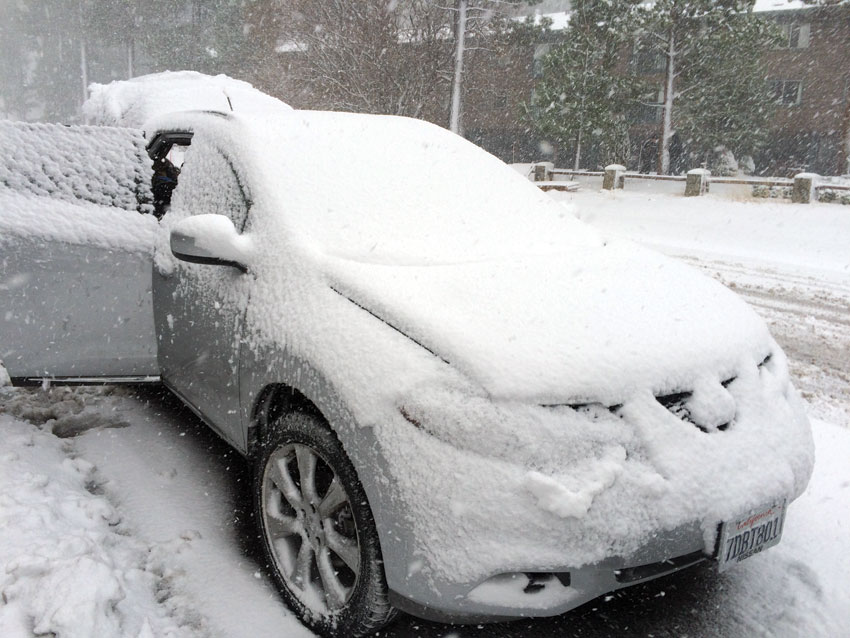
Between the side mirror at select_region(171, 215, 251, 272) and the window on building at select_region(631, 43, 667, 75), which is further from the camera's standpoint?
the window on building at select_region(631, 43, 667, 75)

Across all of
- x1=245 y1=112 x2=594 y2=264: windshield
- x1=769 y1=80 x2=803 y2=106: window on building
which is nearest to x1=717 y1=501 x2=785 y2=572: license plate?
x1=245 y1=112 x2=594 y2=264: windshield

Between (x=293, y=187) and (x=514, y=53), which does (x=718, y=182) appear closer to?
(x=514, y=53)

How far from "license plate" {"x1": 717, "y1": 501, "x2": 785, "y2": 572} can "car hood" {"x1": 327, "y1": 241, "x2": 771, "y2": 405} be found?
17.1 inches

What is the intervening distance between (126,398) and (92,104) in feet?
35.3

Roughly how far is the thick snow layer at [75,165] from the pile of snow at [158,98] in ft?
22.7

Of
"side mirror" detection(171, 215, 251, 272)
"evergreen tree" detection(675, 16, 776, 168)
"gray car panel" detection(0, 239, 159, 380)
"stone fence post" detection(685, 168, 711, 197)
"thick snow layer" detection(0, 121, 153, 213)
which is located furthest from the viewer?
"evergreen tree" detection(675, 16, 776, 168)

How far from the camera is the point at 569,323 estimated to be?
2232 mm

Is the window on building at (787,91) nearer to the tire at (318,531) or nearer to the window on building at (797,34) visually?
the window on building at (797,34)

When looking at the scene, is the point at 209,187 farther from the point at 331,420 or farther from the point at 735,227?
the point at 735,227

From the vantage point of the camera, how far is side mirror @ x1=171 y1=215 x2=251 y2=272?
263 cm

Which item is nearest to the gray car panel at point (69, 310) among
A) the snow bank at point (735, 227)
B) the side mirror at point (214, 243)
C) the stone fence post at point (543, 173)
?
the side mirror at point (214, 243)

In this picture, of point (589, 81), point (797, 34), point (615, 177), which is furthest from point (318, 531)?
point (797, 34)

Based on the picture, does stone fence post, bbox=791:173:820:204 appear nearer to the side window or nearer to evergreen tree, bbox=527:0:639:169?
evergreen tree, bbox=527:0:639:169

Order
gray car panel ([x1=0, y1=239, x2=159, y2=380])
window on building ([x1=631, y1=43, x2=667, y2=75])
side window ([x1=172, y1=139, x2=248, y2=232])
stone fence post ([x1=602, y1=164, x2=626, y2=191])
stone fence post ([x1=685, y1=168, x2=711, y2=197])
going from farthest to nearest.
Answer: window on building ([x1=631, y1=43, x2=667, y2=75]), stone fence post ([x1=602, y1=164, x2=626, y2=191]), stone fence post ([x1=685, y1=168, x2=711, y2=197]), gray car panel ([x1=0, y1=239, x2=159, y2=380]), side window ([x1=172, y1=139, x2=248, y2=232])
